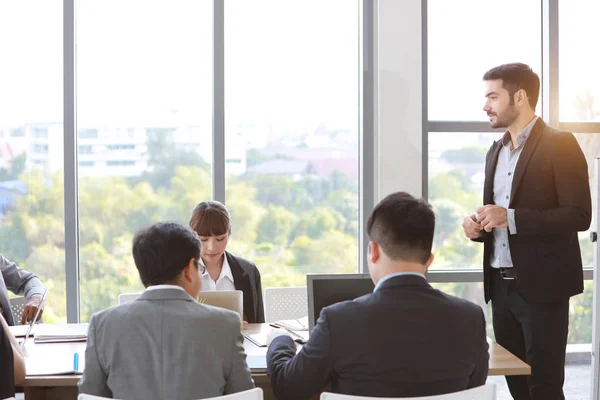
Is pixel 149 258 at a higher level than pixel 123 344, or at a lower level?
higher

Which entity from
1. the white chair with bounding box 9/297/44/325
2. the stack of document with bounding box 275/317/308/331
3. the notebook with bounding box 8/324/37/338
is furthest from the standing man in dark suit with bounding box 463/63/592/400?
the white chair with bounding box 9/297/44/325

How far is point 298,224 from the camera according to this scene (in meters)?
5.32

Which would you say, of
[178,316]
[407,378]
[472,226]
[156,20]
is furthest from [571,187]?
[156,20]

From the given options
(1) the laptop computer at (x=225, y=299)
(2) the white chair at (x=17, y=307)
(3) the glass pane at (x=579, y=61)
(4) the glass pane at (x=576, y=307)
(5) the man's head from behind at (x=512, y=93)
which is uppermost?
(3) the glass pane at (x=579, y=61)

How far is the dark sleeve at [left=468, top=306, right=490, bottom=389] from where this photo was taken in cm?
200

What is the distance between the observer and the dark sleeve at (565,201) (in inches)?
131

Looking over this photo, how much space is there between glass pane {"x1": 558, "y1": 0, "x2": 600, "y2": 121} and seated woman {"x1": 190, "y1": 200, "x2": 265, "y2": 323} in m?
2.98

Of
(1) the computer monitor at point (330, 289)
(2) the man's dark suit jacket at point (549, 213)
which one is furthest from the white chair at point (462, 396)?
(2) the man's dark suit jacket at point (549, 213)

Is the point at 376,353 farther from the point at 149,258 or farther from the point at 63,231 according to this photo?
Answer: the point at 63,231

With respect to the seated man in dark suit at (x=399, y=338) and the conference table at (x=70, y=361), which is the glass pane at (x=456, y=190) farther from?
the seated man in dark suit at (x=399, y=338)

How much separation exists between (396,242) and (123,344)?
0.86 meters

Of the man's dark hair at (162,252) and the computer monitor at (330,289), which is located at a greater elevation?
the man's dark hair at (162,252)

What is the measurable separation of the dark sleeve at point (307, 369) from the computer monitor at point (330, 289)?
0.52 metres

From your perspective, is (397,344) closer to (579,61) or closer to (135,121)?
(135,121)
